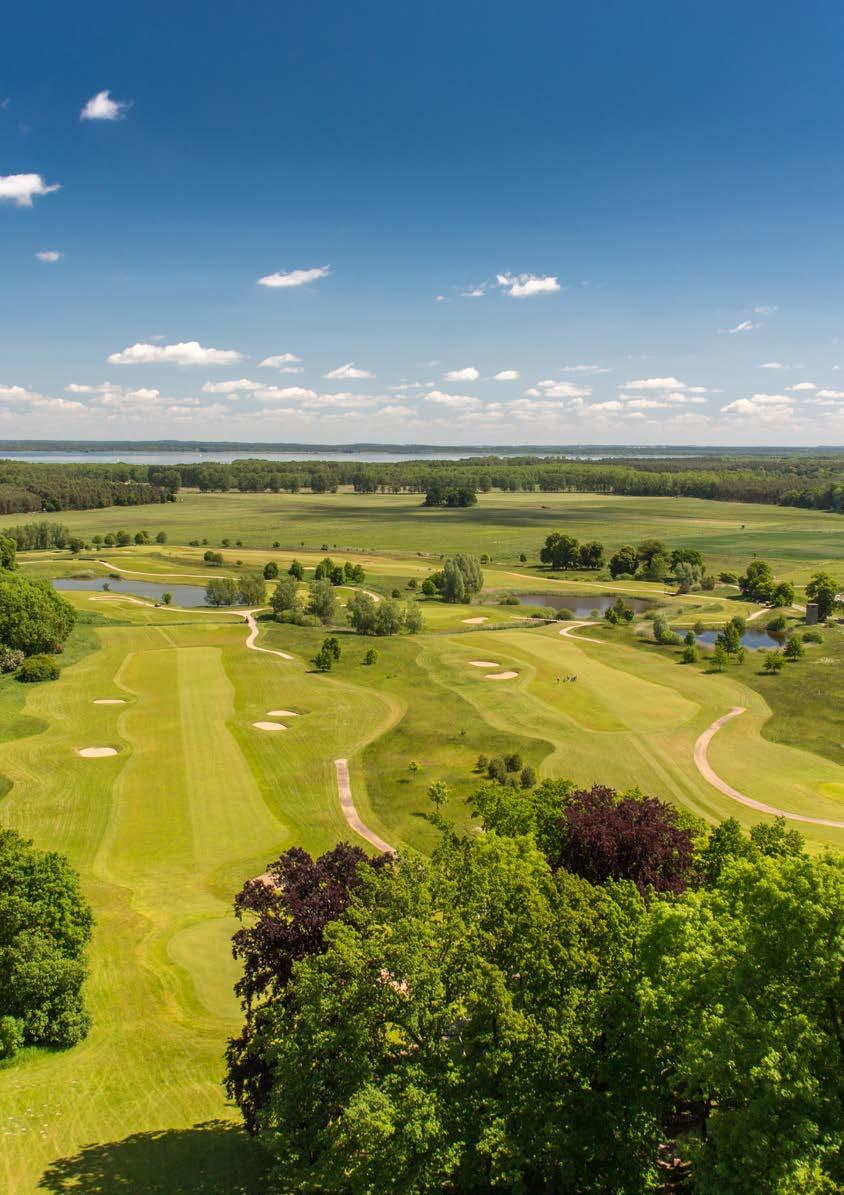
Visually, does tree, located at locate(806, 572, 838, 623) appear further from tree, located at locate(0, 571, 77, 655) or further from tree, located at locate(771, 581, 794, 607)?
tree, located at locate(0, 571, 77, 655)

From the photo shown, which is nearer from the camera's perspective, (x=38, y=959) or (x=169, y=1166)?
(x=169, y=1166)

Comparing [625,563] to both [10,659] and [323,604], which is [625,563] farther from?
[10,659]

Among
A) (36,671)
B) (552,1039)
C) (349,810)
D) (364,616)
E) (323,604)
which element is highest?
(552,1039)

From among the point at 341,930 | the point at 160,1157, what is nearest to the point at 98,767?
the point at 160,1157

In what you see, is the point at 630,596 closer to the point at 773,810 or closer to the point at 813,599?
the point at 813,599

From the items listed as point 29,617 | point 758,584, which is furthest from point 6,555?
point 758,584
